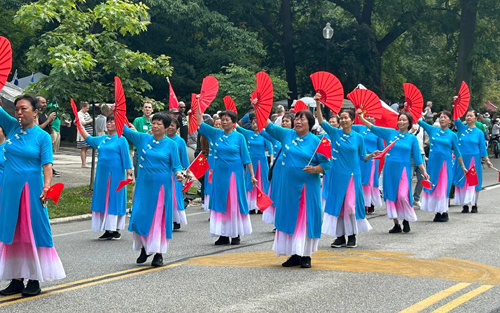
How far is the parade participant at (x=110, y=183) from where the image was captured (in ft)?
38.8

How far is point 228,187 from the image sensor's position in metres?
11.4

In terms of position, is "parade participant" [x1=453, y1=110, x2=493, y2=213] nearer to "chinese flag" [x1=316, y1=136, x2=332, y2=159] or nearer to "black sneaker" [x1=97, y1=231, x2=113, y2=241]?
"black sneaker" [x1=97, y1=231, x2=113, y2=241]

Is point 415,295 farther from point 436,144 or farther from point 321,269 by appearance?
point 436,144

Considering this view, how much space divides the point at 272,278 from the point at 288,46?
104 feet

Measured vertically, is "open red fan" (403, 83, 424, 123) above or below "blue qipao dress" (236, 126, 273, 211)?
above

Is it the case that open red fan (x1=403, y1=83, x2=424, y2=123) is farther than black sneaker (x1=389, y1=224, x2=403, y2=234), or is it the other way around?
open red fan (x1=403, y1=83, x2=424, y2=123)

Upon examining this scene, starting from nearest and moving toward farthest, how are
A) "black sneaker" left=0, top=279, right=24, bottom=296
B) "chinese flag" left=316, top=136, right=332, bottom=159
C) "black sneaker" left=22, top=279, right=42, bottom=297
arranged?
"black sneaker" left=22, top=279, right=42, bottom=297, "black sneaker" left=0, top=279, right=24, bottom=296, "chinese flag" left=316, top=136, right=332, bottom=159

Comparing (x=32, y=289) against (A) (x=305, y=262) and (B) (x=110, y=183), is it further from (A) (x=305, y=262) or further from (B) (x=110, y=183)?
(B) (x=110, y=183)

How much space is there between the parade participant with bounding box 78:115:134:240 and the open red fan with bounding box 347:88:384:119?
11.2ft

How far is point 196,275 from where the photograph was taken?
336 inches

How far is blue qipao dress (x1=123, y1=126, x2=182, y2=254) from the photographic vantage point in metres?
9.14

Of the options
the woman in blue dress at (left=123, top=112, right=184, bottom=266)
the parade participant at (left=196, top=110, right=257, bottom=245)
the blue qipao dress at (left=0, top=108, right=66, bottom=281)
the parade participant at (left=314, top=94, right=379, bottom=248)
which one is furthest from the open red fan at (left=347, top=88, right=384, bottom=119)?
the blue qipao dress at (left=0, top=108, right=66, bottom=281)

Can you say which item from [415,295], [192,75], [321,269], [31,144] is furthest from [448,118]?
[192,75]

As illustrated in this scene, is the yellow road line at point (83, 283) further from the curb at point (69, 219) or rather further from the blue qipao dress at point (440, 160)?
the blue qipao dress at point (440, 160)
